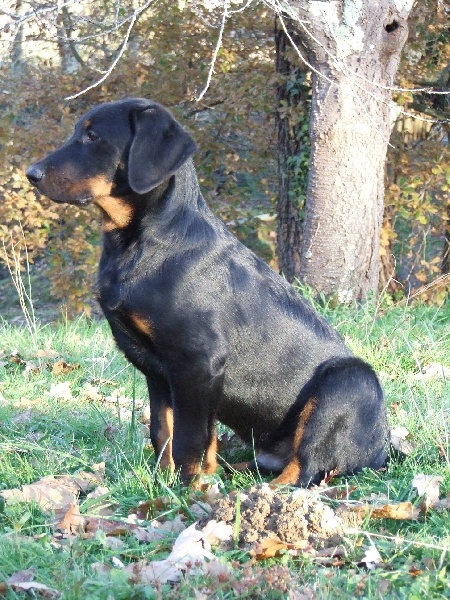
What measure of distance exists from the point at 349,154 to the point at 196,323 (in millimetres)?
Result: 4384

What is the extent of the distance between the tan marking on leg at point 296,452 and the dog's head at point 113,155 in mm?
1270

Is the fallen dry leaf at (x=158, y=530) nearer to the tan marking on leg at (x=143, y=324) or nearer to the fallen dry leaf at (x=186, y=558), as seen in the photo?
the fallen dry leaf at (x=186, y=558)

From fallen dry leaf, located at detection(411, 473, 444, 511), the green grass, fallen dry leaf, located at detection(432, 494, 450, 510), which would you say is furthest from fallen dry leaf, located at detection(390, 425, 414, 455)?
fallen dry leaf, located at detection(432, 494, 450, 510)

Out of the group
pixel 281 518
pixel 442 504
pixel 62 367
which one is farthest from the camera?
pixel 62 367

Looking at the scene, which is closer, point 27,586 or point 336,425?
point 27,586

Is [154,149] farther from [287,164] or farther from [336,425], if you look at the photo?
[287,164]

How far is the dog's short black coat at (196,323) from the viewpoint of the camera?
11.9 feet

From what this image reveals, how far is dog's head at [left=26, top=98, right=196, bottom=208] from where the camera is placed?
3.68 meters

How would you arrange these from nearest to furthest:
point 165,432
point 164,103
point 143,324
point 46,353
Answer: point 143,324 < point 165,432 < point 46,353 < point 164,103

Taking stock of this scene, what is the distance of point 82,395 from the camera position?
534cm

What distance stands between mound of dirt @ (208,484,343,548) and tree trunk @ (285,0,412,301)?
465 centimetres

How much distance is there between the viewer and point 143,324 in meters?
3.59

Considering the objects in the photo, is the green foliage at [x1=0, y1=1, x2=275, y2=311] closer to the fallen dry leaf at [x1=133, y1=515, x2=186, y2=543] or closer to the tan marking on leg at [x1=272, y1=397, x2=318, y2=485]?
the tan marking on leg at [x1=272, y1=397, x2=318, y2=485]

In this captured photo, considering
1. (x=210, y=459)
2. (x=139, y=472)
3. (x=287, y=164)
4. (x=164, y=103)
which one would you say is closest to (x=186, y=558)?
(x=139, y=472)
